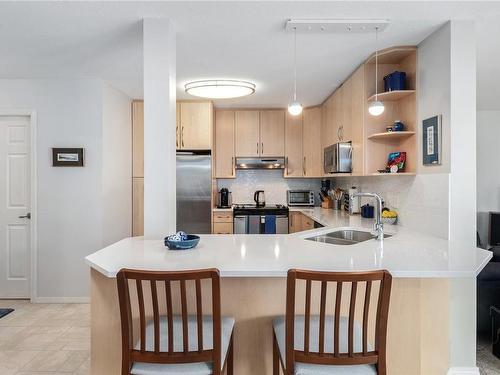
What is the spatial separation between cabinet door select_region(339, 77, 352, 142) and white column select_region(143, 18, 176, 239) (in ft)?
6.64

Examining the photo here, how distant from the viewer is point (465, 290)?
227cm

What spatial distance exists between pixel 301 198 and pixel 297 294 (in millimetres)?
3550

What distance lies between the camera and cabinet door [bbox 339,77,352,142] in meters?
3.61

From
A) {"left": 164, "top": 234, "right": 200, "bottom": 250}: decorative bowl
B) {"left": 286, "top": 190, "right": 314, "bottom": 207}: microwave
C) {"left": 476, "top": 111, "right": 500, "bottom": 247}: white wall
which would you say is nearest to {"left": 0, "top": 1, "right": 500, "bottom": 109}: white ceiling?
{"left": 164, "top": 234, "right": 200, "bottom": 250}: decorative bowl

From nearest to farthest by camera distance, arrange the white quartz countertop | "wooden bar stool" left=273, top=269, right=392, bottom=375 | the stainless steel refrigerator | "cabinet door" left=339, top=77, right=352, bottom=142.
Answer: "wooden bar stool" left=273, top=269, right=392, bottom=375 < the white quartz countertop < "cabinet door" left=339, top=77, right=352, bottom=142 < the stainless steel refrigerator

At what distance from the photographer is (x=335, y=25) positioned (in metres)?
2.36

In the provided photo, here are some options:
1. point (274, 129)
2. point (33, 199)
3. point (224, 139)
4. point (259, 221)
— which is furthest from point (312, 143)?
point (33, 199)

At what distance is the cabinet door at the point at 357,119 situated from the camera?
10.5ft

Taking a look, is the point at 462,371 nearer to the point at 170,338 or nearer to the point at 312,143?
the point at 170,338

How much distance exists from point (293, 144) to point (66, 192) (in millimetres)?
3116

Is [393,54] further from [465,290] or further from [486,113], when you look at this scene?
[486,113]

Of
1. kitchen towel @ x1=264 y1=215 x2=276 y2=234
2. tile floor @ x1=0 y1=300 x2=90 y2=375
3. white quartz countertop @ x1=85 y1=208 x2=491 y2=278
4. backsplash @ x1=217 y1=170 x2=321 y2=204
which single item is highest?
backsplash @ x1=217 y1=170 x2=321 y2=204

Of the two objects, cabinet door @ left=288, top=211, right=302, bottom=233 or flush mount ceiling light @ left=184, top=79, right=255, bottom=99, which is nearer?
flush mount ceiling light @ left=184, top=79, right=255, bottom=99

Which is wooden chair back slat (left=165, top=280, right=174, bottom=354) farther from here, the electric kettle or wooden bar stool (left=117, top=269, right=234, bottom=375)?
the electric kettle
